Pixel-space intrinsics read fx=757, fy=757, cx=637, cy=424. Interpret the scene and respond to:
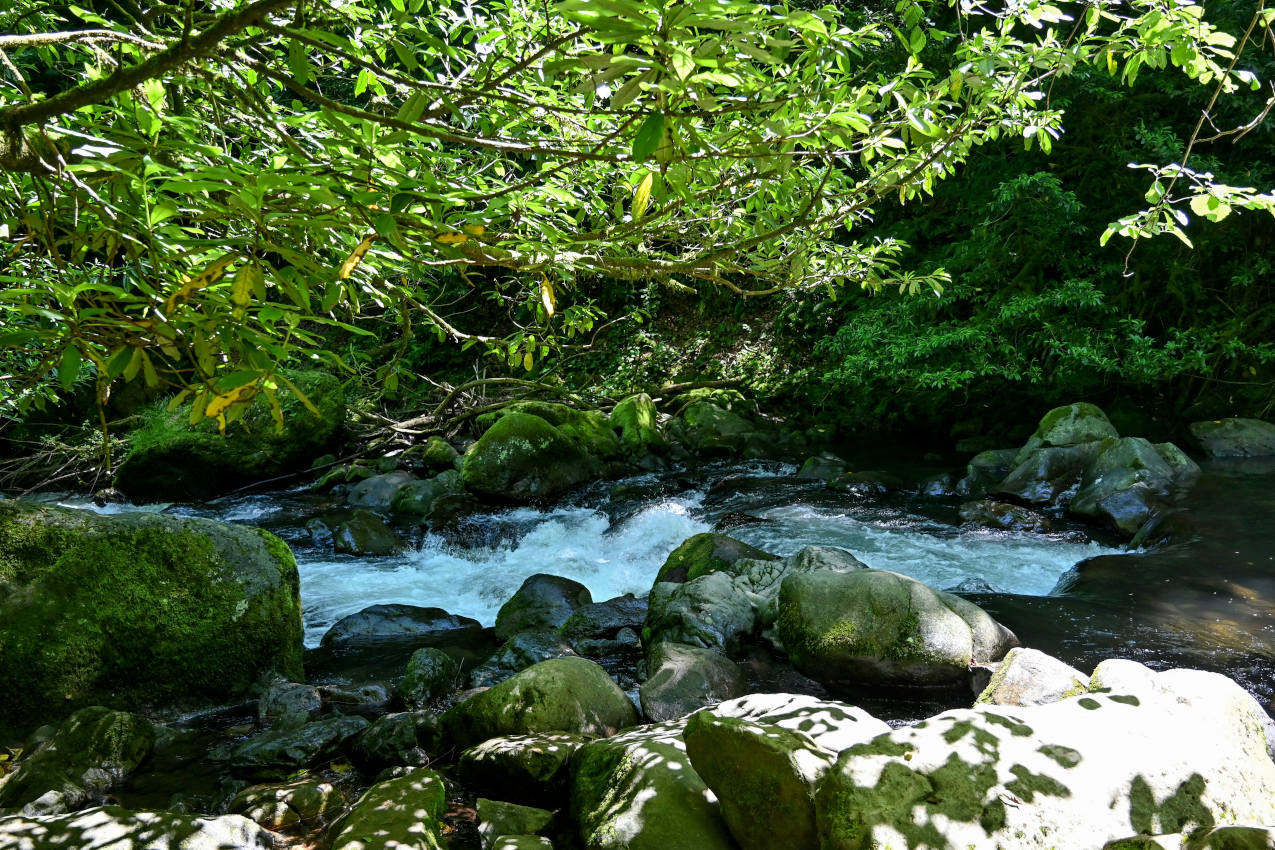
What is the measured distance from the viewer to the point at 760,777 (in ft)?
8.63

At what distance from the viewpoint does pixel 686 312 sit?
17062mm

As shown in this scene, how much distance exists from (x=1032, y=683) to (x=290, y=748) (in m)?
3.63

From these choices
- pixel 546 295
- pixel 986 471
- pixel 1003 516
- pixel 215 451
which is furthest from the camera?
pixel 215 451

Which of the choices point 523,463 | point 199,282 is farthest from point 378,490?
point 199,282

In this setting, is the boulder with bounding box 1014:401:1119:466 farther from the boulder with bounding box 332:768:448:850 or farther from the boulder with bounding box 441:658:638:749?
the boulder with bounding box 332:768:448:850

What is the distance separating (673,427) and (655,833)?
9.58 meters

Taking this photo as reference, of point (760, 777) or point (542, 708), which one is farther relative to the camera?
point (542, 708)

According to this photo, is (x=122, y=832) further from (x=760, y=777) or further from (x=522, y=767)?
(x=760, y=777)

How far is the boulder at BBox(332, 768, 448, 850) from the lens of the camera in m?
2.73

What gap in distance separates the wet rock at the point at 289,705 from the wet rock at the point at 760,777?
8.14 feet

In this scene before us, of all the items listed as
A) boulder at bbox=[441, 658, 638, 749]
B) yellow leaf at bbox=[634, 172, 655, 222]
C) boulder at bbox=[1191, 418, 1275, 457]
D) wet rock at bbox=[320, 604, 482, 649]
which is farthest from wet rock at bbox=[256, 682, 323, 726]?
boulder at bbox=[1191, 418, 1275, 457]

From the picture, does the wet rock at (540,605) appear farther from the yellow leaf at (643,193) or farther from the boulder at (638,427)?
the boulder at (638,427)

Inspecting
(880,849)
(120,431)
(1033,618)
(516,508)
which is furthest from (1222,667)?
(120,431)

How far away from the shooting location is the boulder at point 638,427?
11195mm
